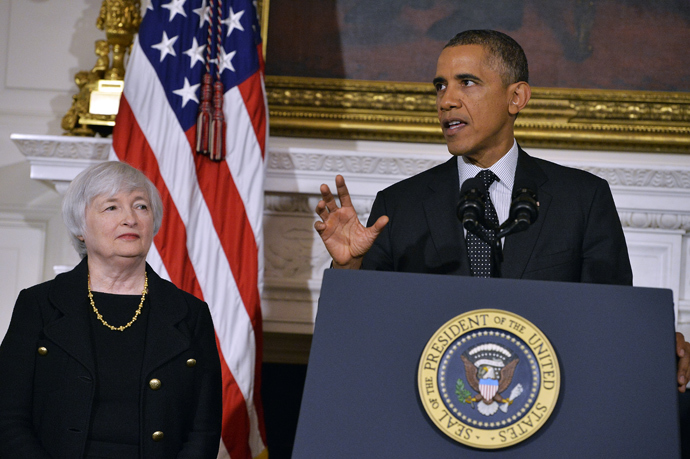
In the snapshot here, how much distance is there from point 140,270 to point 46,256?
6.05ft

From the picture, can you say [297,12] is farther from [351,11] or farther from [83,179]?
[83,179]

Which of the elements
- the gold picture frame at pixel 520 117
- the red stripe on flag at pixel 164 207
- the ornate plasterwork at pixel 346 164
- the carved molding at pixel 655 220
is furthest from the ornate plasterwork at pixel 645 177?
the red stripe on flag at pixel 164 207

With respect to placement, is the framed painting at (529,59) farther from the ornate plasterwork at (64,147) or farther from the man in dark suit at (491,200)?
the man in dark suit at (491,200)

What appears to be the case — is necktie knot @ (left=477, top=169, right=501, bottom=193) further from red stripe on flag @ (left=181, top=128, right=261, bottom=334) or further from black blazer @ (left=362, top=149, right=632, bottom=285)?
red stripe on flag @ (left=181, top=128, right=261, bottom=334)

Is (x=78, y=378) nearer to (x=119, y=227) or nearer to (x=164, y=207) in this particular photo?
(x=119, y=227)

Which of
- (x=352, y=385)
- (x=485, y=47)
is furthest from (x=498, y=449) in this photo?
(x=485, y=47)

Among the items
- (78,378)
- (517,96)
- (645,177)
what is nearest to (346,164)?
(645,177)

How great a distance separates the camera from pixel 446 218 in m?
1.93

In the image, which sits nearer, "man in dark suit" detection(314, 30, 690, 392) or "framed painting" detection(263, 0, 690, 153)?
"man in dark suit" detection(314, 30, 690, 392)

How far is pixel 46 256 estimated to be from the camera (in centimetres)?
380

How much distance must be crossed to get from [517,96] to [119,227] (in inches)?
45.3

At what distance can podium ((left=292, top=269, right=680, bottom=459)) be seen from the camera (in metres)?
1.21

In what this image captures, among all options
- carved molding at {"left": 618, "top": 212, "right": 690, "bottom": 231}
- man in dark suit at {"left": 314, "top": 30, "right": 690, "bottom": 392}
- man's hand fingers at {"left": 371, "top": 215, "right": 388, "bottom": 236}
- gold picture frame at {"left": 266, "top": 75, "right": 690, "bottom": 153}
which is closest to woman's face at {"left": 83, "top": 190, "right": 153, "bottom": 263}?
man in dark suit at {"left": 314, "top": 30, "right": 690, "bottom": 392}

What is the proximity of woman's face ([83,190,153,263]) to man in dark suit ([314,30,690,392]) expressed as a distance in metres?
0.65
